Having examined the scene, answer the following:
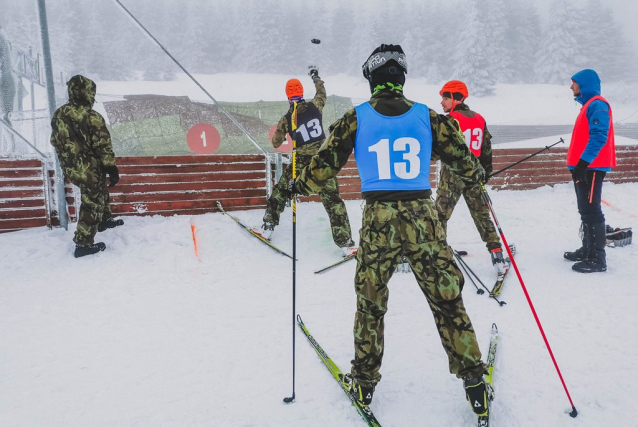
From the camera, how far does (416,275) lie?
2.40 metres

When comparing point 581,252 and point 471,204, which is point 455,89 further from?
point 581,252

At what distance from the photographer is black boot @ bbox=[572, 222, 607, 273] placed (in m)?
4.79

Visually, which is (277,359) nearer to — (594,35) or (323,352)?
(323,352)

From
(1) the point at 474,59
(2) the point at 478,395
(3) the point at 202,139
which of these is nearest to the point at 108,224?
(2) the point at 478,395

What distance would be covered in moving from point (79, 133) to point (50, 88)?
134 centimetres

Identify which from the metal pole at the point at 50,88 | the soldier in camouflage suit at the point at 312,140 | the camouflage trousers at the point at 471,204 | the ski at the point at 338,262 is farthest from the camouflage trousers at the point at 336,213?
the metal pole at the point at 50,88

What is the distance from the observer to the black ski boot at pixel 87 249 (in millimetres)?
5387

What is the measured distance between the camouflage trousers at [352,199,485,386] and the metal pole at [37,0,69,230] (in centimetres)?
562

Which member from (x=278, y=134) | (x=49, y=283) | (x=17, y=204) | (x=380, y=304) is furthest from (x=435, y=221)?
(x=17, y=204)

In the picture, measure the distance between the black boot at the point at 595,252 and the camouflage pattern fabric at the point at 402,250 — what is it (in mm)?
3333

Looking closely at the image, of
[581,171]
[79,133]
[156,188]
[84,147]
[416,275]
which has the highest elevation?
[79,133]

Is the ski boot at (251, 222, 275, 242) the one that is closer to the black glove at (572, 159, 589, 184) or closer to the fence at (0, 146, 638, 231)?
the fence at (0, 146, 638, 231)

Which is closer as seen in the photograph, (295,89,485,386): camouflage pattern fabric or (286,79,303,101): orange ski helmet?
(295,89,485,386): camouflage pattern fabric

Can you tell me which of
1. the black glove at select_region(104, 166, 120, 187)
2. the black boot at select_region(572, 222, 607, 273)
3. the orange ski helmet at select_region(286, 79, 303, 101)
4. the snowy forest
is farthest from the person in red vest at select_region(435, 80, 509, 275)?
the snowy forest
